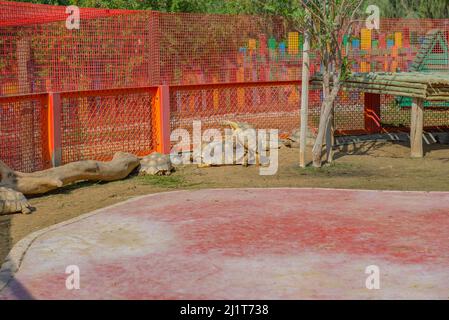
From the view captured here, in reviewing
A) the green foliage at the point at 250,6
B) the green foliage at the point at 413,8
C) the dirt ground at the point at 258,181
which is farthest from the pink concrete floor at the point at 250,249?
the green foliage at the point at 413,8

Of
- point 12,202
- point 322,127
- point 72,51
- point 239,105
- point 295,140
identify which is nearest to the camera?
point 12,202

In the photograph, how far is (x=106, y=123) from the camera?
13.2 m

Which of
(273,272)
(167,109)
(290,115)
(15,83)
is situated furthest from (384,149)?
(273,272)

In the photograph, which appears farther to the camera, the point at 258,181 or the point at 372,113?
the point at 372,113

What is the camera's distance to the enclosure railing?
11.9m

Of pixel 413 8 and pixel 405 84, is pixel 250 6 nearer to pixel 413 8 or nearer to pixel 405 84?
pixel 413 8

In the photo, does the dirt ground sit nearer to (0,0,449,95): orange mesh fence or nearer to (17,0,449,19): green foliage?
(0,0,449,95): orange mesh fence

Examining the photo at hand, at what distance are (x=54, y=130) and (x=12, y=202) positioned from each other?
2.62 meters

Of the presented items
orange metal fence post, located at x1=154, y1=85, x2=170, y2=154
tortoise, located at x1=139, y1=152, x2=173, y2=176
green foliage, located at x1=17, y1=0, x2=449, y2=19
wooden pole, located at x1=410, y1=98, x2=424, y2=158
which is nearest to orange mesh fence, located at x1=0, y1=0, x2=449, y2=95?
orange metal fence post, located at x1=154, y1=85, x2=170, y2=154

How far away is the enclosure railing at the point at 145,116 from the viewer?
11.9m

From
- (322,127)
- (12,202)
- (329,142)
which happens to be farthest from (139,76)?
(12,202)

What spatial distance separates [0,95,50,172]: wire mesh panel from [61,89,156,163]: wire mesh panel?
0.48m

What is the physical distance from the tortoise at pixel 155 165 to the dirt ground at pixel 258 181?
0.20 m

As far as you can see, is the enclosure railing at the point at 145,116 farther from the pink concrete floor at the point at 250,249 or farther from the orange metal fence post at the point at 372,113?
the pink concrete floor at the point at 250,249
